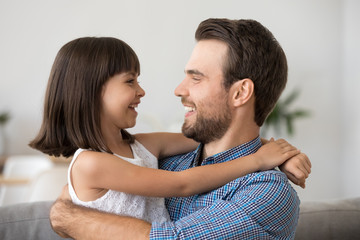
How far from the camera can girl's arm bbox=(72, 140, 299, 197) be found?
1.41 meters

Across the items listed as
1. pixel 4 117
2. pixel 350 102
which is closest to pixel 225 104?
pixel 4 117

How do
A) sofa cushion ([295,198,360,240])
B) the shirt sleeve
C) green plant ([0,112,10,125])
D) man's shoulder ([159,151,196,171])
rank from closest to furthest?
the shirt sleeve
man's shoulder ([159,151,196,171])
sofa cushion ([295,198,360,240])
green plant ([0,112,10,125])

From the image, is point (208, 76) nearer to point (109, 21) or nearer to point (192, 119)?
point (192, 119)

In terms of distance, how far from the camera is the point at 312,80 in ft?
18.4

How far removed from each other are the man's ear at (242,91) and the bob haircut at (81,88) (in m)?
0.38

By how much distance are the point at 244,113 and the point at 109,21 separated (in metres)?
3.84

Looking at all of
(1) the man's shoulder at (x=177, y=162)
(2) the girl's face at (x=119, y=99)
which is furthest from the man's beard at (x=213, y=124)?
(2) the girl's face at (x=119, y=99)

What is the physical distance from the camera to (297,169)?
1.46 meters

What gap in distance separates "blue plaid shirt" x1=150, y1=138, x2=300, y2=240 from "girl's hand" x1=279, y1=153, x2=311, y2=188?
5 centimetres

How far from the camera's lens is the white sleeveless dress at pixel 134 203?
1.48 m

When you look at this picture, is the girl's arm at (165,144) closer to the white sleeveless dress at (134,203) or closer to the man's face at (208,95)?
the white sleeveless dress at (134,203)

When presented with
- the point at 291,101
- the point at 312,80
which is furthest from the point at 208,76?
the point at 312,80

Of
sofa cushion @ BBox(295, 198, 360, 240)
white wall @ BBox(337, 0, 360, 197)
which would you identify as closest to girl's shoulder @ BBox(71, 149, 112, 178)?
sofa cushion @ BBox(295, 198, 360, 240)

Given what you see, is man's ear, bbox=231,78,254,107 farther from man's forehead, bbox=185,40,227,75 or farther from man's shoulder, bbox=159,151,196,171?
man's shoulder, bbox=159,151,196,171
